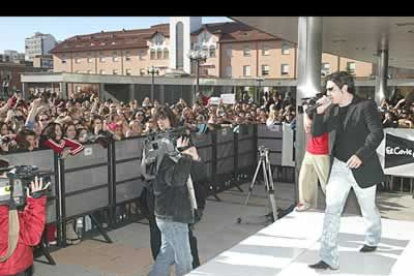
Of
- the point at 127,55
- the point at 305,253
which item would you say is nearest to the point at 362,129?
the point at 305,253

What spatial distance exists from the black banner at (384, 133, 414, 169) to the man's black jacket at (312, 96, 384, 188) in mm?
4356

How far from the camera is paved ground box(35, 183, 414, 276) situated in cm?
498

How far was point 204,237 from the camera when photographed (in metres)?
6.09

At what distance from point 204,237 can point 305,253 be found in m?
1.98

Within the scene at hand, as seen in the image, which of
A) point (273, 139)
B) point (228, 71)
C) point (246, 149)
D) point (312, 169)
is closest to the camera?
point (312, 169)

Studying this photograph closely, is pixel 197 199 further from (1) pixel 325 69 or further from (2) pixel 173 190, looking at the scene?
(1) pixel 325 69

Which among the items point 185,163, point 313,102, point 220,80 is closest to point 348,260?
point 313,102

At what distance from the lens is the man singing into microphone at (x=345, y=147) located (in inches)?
144

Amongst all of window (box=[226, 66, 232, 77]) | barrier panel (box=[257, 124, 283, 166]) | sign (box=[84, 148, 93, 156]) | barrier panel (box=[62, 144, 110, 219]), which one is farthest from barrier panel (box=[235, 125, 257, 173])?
window (box=[226, 66, 232, 77])
